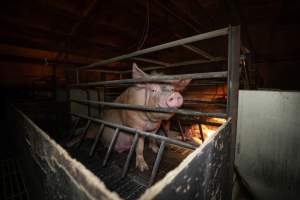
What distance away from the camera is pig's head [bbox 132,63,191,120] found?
150 cm

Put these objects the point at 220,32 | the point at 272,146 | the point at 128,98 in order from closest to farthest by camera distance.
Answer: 1. the point at 220,32
2. the point at 272,146
3. the point at 128,98

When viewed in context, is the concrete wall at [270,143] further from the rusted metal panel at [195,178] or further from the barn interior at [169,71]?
the rusted metal panel at [195,178]

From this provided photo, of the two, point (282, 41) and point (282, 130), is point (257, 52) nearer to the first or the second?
point (282, 41)

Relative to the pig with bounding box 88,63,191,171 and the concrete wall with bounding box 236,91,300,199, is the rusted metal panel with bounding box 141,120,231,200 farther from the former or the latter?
the concrete wall with bounding box 236,91,300,199

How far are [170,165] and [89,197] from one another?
1.75m

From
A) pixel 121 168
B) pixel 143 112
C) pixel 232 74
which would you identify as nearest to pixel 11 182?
pixel 121 168

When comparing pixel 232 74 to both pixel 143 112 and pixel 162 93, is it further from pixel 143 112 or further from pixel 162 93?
pixel 143 112

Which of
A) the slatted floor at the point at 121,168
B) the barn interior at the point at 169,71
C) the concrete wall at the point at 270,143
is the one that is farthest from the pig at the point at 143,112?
the concrete wall at the point at 270,143

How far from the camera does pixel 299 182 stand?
129 centimetres

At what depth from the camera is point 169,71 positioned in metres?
4.83

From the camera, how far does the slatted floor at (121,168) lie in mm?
1589

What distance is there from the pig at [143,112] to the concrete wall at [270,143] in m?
0.73

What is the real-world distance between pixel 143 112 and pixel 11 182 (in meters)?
2.05

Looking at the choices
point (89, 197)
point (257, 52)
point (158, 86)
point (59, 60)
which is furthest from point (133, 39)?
point (89, 197)
